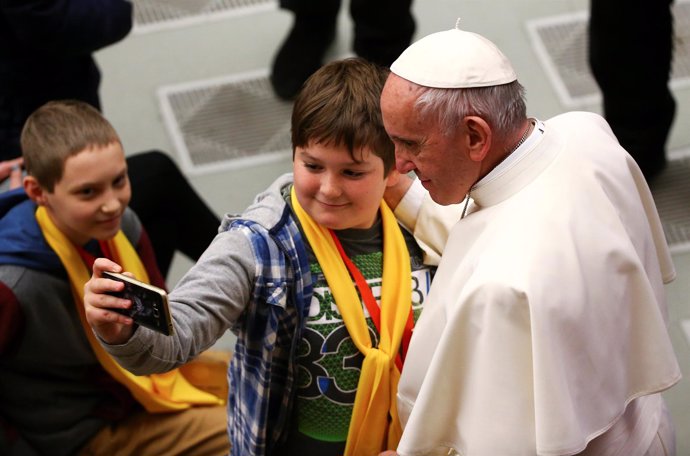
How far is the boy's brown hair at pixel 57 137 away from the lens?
10.1 feet

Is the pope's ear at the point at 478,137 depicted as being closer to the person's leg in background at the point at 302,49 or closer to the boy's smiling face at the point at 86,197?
the boy's smiling face at the point at 86,197

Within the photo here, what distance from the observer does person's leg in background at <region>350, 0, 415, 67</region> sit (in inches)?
191

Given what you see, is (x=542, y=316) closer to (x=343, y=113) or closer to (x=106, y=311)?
(x=343, y=113)

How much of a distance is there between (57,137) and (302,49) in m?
2.27

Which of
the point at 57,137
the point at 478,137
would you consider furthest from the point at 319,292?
the point at 57,137

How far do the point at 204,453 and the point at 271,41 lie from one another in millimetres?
2697

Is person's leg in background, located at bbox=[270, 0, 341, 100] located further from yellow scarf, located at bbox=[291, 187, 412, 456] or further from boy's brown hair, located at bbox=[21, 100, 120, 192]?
yellow scarf, located at bbox=[291, 187, 412, 456]

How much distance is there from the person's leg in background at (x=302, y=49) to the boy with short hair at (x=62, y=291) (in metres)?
2.06

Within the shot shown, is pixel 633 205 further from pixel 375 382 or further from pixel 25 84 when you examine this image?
pixel 25 84

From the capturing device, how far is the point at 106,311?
210cm

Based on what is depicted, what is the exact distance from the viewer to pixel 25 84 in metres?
3.77

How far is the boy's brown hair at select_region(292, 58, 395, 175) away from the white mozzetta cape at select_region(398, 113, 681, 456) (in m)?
0.26

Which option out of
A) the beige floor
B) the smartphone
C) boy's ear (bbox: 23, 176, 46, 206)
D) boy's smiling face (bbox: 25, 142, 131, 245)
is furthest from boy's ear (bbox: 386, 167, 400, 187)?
the beige floor

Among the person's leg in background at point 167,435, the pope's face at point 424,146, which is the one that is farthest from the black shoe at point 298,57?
the pope's face at point 424,146
